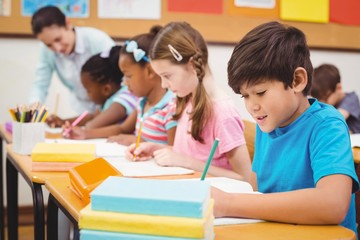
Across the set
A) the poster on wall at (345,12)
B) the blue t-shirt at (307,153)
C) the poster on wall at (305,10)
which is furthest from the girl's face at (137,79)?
the poster on wall at (345,12)

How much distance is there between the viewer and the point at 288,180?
1.27 m

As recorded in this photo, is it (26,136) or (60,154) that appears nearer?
(60,154)

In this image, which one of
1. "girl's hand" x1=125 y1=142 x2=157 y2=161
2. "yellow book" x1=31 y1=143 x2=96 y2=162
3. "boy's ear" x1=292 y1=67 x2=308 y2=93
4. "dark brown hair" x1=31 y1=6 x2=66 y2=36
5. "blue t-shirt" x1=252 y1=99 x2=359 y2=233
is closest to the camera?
"blue t-shirt" x1=252 y1=99 x2=359 y2=233

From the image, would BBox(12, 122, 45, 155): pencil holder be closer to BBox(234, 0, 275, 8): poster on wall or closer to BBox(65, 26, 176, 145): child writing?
BBox(65, 26, 176, 145): child writing

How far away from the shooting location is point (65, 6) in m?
3.20

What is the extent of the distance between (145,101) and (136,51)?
0.76ft

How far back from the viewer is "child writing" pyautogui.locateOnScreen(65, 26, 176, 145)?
6.90 ft

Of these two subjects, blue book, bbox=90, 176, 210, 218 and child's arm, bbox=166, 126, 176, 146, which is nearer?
blue book, bbox=90, 176, 210, 218

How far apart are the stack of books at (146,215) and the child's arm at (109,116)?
173 centimetres

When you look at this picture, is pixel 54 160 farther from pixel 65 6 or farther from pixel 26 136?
pixel 65 6

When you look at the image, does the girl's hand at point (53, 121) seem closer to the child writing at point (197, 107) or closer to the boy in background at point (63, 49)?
the boy in background at point (63, 49)

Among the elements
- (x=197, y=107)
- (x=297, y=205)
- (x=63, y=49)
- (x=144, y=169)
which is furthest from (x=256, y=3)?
(x=297, y=205)

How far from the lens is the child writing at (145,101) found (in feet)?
6.90

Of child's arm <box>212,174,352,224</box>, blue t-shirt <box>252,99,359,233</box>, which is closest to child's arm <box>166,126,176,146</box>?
blue t-shirt <box>252,99,359,233</box>
